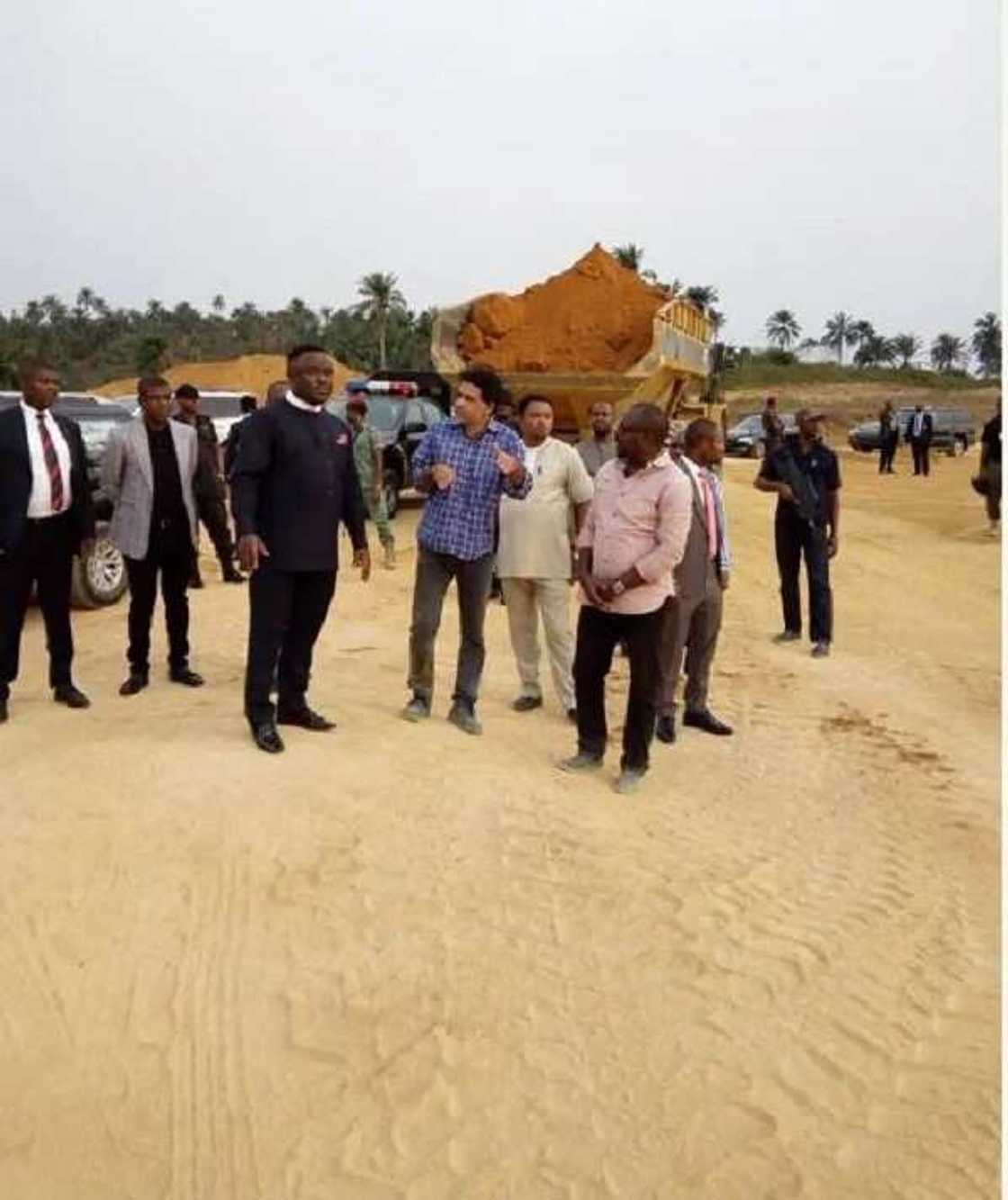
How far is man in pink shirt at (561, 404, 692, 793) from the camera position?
495 centimetres

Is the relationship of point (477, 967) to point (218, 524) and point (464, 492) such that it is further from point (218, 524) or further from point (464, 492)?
point (218, 524)

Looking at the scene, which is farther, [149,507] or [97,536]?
[97,536]

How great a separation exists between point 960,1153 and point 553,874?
5.46 ft

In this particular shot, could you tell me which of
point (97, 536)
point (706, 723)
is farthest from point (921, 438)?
point (706, 723)

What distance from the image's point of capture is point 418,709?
5777 mm

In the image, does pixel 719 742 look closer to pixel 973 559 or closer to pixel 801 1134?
pixel 801 1134

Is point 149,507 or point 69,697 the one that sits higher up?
point 149,507

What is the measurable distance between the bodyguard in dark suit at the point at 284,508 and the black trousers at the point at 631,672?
1.28m

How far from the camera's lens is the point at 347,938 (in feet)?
12.2

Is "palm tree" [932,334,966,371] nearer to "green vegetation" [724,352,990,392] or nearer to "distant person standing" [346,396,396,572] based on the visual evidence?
"green vegetation" [724,352,990,392]

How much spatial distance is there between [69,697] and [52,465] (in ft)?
4.06

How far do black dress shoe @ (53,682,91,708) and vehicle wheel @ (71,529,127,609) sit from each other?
114 inches

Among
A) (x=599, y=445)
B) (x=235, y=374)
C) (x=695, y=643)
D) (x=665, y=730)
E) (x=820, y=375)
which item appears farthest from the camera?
(x=820, y=375)

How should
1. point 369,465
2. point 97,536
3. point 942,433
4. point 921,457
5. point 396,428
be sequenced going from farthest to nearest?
1. point 942,433
2. point 921,457
3. point 396,428
4. point 369,465
5. point 97,536
